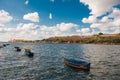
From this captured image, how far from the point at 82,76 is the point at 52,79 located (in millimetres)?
8712

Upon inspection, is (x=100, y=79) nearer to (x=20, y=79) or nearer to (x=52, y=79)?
(x=52, y=79)

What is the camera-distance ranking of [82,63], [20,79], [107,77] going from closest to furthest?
[20,79] → [107,77] → [82,63]

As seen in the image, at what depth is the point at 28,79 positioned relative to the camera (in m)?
39.1

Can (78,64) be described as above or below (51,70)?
above

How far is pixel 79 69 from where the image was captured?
51375mm

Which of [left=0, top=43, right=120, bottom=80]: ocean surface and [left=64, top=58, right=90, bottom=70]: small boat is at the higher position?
[left=64, top=58, right=90, bottom=70]: small boat

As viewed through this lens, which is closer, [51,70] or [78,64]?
[51,70]

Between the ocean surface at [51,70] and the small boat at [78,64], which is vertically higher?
the small boat at [78,64]

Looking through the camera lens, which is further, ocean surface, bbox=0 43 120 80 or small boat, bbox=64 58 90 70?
small boat, bbox=64 58 90 70

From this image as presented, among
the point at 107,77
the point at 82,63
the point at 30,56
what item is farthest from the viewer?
the point at 30,56

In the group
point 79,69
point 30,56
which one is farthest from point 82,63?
point 30,56

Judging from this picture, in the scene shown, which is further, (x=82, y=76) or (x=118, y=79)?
(x=82, y=76)

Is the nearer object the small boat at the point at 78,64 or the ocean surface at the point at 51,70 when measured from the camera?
the ocean surface at the point at 51,70

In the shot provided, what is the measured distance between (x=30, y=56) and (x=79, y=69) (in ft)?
133
